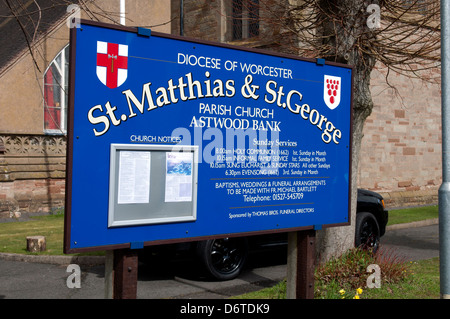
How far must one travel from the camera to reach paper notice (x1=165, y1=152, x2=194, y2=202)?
15.9 ft

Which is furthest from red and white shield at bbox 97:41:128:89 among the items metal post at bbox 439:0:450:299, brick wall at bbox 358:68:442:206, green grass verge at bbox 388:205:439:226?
brick wall at bbox 358:68:442:206

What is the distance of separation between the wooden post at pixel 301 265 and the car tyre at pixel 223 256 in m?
2.53

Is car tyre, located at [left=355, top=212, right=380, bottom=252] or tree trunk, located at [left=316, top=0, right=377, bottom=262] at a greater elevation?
tree trunk, located at [left=316, top=0, right=377, bottom=262]

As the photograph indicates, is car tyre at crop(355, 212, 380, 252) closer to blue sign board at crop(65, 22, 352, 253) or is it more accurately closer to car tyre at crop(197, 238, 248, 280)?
car tyre at crop(197, 238, 248, 280)

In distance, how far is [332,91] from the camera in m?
6.24

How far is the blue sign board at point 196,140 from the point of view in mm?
4395

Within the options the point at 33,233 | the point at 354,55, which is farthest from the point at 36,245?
the point at 354,55

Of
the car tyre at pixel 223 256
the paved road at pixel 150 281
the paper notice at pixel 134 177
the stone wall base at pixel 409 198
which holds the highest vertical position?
the paper notice at pixel 134 177

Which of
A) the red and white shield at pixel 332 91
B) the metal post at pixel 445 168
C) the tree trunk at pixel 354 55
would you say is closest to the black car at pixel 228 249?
the tree trunk at pixel 354 55

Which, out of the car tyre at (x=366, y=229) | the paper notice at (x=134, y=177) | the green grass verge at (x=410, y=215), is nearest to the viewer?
the paper notice at (x=134, y=177)

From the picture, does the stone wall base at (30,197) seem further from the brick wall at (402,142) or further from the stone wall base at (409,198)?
the stone wall base at (409,198)

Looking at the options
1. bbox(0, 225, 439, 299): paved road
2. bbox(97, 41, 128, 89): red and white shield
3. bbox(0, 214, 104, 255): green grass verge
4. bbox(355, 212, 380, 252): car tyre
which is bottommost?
bbox(0, 225, 439, 299): paved road

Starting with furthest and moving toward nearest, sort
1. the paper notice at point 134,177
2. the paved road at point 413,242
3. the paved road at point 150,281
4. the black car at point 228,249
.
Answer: the paved road at point 413,242, the black car at point 228,249, the paved road at point 150,281, the paper notice at point 134,177
